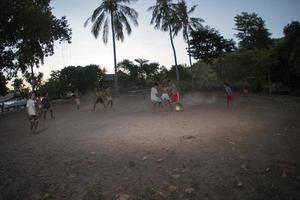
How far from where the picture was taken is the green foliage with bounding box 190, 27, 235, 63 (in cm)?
3625

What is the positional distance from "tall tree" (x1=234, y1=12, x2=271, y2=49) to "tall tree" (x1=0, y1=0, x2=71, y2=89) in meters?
39.5

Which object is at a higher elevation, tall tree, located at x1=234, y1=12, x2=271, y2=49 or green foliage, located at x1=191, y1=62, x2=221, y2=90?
tall tree, located at x1=234, y1=12, x2=271, y2=49

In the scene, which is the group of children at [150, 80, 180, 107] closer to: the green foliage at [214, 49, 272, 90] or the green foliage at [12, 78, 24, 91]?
the green foliage at [214, 49, 272, 90]

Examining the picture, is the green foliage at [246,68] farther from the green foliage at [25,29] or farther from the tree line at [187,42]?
the green foliage at [25,29]

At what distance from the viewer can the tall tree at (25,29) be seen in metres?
16.1

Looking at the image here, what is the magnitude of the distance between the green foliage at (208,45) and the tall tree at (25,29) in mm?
21396

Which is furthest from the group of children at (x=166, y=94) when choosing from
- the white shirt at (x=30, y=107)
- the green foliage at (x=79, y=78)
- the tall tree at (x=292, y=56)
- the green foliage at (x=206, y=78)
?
the green foliage at (x=79, y=78)

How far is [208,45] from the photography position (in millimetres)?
36719

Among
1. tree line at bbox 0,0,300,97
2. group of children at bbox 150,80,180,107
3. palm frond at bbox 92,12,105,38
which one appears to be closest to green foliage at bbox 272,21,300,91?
tree line at bbox 0,0,300,97

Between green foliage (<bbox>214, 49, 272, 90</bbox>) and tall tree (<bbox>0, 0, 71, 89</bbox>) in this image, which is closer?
tall tree (<bbox>0, 0, 71, 89</bbox>)

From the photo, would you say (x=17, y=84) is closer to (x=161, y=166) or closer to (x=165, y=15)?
(x=165, y=15)

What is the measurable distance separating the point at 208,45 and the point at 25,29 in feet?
89.9

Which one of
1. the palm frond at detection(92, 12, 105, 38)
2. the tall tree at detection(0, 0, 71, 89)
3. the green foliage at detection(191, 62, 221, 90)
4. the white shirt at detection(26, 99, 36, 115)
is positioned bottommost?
the white shirt at detection(26, 99, 36, 115)

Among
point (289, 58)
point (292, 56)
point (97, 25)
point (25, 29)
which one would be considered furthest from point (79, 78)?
point (292, 56)
